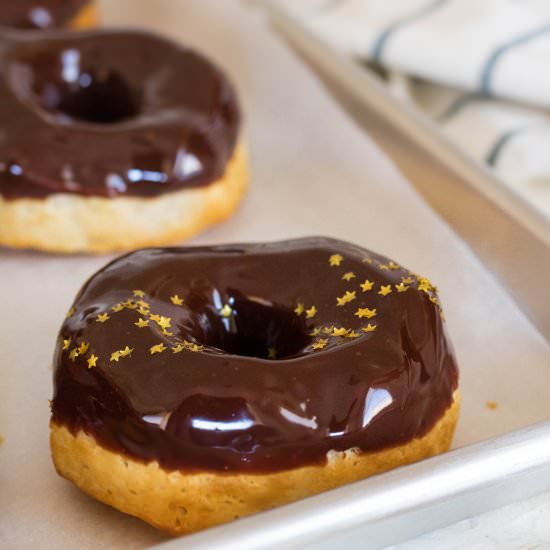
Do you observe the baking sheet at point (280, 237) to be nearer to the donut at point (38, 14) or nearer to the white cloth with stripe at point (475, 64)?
the white cloth with stripe at point (475, 64)

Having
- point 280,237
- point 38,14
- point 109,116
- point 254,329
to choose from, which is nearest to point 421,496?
point 254,329

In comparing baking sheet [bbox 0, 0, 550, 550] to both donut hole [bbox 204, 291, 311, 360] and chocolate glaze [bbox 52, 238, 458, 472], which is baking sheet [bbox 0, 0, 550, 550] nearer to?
chocolate glaze [bbox 52, 238, 458, 472]

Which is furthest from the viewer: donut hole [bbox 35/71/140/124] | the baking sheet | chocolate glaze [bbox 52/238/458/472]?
donut hole [bbox 35/71/140/124]

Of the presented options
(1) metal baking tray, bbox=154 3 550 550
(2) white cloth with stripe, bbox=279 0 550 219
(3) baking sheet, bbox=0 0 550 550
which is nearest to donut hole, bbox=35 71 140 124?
(3) baking sheet, bbox=0 0 550 550

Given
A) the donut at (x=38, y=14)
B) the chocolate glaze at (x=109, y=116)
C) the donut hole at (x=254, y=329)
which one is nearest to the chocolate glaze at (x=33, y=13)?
the donut at (x=38, y=14)

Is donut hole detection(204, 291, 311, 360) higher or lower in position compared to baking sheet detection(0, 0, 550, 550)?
higher

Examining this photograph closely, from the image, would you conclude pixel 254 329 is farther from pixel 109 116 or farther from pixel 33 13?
pixel 33 13
